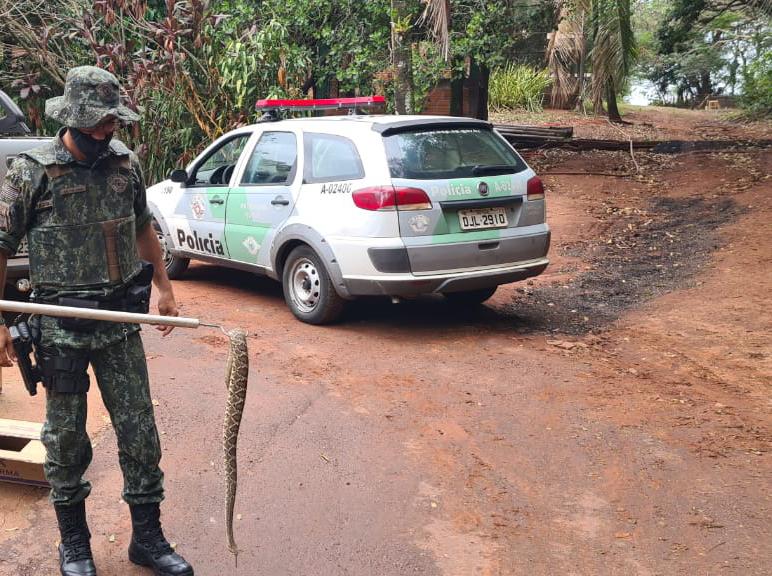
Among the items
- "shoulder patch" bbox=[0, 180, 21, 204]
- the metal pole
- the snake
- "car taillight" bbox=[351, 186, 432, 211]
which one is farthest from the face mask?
"car taillight" bbox=[351, 186, 432, 211]

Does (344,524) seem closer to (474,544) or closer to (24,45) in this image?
(474,544)

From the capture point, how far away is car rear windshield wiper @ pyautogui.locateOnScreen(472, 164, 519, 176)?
684 cm

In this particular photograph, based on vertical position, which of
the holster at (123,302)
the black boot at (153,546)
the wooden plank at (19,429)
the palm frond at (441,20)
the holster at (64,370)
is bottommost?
the black boot at (153,546)

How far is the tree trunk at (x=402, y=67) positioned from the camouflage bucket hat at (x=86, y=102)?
9818 mm

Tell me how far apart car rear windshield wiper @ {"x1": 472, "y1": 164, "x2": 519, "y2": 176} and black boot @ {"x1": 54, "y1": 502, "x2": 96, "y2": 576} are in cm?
429

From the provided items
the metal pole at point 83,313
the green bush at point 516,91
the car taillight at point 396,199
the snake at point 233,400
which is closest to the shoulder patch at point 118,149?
the metal pole at point 83,313

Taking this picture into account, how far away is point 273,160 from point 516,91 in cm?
1893

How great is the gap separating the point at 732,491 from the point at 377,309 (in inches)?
160

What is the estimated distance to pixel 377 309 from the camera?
7.84 metres

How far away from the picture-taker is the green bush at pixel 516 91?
25406 millimetres

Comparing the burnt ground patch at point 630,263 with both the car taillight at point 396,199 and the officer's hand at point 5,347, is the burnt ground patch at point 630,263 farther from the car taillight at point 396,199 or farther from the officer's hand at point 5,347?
the officer's hand at point 5,347

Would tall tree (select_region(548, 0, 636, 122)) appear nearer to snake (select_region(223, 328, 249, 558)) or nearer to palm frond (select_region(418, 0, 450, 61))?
palm frond (select_region(418, 0, 450, 61))

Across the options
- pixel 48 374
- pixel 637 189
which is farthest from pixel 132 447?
pixel 637 189

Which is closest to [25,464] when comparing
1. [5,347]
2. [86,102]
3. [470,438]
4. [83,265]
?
[5,347]
